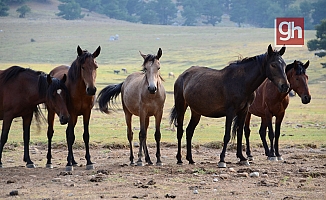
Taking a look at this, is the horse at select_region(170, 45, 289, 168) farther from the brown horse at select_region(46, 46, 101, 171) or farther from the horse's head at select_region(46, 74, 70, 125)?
the horse's head at select_region(46, 74, 70, 125)

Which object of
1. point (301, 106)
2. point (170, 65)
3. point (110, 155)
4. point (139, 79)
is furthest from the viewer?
point (170, 65)

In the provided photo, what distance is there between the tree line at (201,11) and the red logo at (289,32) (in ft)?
28.8

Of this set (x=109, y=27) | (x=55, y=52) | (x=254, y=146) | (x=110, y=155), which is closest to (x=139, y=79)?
(x=110, y=155)

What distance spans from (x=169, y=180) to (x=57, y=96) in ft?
9.21

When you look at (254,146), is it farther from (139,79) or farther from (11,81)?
(11,81)

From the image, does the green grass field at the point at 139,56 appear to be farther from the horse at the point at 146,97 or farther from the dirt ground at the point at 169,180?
the dirt ground at the point at 169,180

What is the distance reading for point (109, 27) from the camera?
356 feet

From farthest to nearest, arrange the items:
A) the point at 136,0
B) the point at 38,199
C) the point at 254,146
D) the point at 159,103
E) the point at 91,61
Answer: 1. the point at 136,0
2. the point at 254,146
3. the point at 159,103
4. the point at 91,61
5. the point at 38,199

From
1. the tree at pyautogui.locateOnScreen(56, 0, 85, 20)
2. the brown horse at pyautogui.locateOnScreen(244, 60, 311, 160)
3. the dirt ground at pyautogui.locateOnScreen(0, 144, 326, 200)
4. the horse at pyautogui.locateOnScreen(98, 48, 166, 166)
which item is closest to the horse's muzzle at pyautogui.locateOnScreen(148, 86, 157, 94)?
the horse at pyautogui.locateOnScreen(98, 48, 166, 166)

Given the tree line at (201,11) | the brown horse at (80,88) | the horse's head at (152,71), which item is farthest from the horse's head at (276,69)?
the tree line at (201,11)

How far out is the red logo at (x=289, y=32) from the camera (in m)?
83.9

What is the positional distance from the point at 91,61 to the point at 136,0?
5107 inches

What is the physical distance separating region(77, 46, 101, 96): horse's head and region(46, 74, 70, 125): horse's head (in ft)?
1.44

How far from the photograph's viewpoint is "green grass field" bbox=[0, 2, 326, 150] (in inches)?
718
